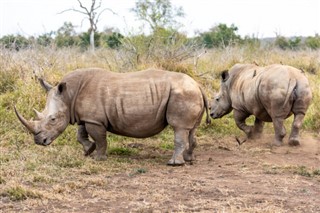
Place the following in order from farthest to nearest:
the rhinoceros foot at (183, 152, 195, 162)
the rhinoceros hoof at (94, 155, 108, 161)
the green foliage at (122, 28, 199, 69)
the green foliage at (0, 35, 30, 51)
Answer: the green foliage at (0, 35, 30, 51)
the green foliage at (122, 28, 199, 69)
the rhinoceros foot at (183, 152, 195, 162)
the rhinoceros hoof at (94, 155, 108, 161)

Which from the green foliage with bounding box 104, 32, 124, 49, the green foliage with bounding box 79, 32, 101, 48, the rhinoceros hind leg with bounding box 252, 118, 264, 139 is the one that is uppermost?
the rhinoceros hind leg with bounding box 252, 118, 264, 139

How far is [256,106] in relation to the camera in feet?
31.0

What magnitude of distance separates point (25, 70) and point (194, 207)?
24.8 ft

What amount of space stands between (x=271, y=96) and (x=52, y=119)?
11.2 ft

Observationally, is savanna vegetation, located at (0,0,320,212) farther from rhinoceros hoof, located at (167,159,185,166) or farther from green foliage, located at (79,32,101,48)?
green foliage, located at (79,32,101,48)

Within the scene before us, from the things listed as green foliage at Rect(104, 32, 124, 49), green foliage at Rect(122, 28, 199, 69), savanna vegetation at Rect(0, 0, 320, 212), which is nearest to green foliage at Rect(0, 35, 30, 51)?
savanna vegetation at Rect(0, 0, 320, 212)

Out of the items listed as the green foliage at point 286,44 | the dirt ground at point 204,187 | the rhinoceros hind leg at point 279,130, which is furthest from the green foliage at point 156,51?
the green foliage at point 286,44

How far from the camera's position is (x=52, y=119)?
25.9 ft

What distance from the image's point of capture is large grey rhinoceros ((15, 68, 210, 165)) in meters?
7.78

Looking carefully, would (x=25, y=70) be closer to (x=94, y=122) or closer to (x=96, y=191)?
(x=94, y=122)

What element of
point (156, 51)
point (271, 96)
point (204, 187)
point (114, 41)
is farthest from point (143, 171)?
point (114, 41)

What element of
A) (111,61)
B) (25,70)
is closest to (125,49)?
(111,61)

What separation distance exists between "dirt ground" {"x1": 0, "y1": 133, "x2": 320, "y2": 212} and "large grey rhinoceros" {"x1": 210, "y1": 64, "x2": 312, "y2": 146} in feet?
1.85

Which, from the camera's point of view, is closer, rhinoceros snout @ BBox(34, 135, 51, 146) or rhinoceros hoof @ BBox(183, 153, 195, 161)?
rhinoceros snout @ BBox(34, 135, 51, 146)
